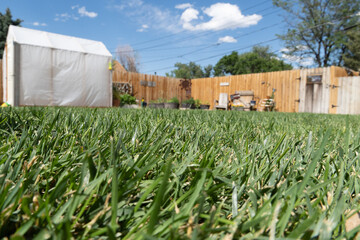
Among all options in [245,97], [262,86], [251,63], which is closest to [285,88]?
[262,86]

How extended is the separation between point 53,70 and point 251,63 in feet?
113

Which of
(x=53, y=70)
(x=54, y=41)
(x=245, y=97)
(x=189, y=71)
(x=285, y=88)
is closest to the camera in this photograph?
(x=53, y=70)

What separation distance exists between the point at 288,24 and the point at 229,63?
770 inches

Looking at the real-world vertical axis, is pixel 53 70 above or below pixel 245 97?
above

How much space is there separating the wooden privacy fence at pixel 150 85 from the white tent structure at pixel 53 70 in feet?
14.3

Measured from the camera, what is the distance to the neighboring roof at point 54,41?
20.4 feet

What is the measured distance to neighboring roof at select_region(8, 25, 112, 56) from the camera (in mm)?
6220

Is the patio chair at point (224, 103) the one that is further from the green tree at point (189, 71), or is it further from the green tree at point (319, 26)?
the green tree at point (189, 71)

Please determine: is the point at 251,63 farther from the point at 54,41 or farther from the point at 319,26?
the point at 54,41

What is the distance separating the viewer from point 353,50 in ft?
69.7

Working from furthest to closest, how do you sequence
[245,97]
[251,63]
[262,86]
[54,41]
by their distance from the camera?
1. [251,63]
2. [245,97]
3. [262,86]
4. [54,41]

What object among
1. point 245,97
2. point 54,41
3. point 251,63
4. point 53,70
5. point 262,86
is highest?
point 251,63

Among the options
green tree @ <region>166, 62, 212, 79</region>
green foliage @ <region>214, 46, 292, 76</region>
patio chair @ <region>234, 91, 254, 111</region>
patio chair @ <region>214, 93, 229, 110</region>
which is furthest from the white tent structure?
green tree @ <region>166, 62, 212, 79</region>

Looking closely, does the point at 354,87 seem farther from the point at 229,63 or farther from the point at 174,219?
the point at 229,63
